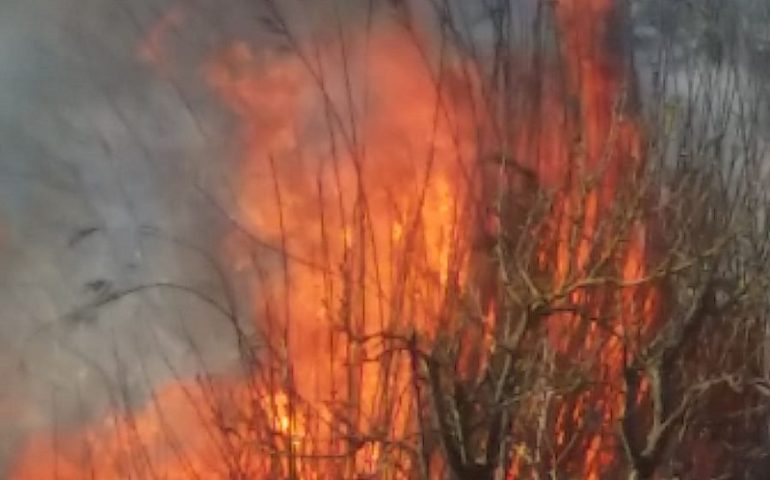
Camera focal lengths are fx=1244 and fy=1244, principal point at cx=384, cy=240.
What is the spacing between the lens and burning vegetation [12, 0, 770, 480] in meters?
2.89

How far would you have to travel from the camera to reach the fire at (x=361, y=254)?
2943mm

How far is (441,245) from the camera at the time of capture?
3.04 metres

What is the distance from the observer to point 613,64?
3.25 meters

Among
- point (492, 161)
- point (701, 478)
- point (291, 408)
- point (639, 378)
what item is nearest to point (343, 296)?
point (291, 408)

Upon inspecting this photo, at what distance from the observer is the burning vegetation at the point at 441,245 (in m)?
2.89

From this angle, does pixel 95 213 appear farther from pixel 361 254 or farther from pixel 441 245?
pixel 441 245

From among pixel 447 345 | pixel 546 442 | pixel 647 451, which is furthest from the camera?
pixel 546 442

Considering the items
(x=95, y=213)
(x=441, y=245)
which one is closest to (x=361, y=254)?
(x=441, y=245)

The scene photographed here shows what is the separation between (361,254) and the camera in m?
3.03

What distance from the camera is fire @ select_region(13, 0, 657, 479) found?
2.94m

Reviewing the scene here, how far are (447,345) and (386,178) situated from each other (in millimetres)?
583

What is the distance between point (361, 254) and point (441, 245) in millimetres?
197

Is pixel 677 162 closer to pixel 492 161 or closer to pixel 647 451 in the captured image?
pixel 492 161

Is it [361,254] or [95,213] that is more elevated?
[95,213]
